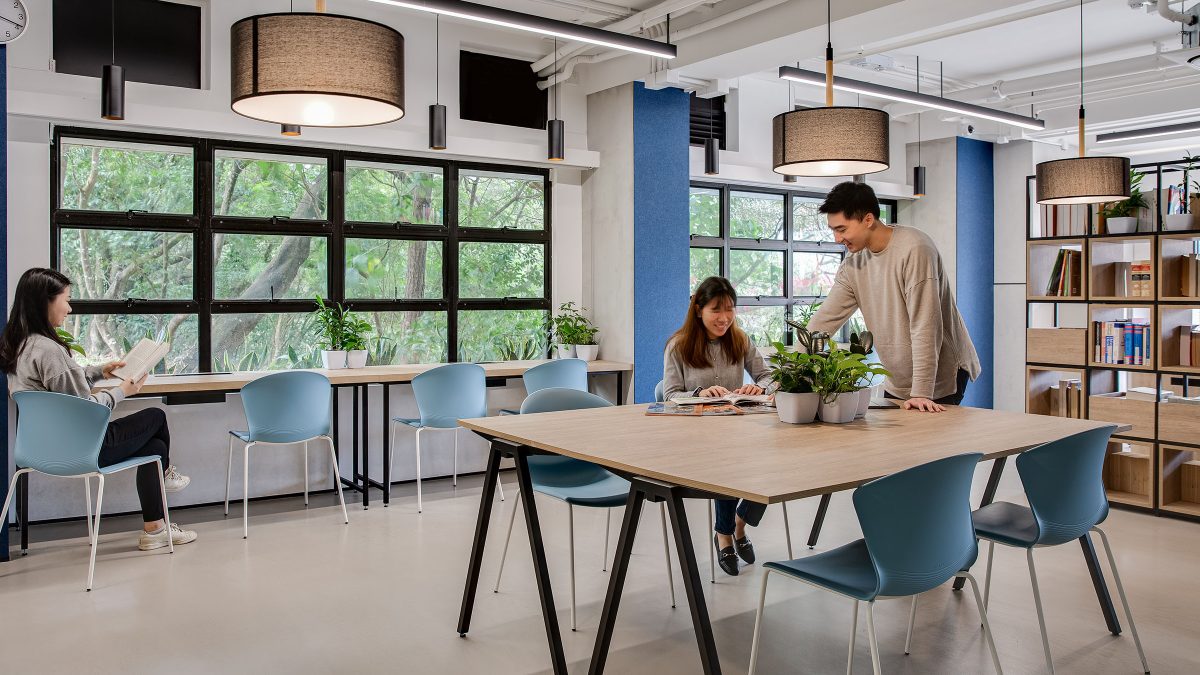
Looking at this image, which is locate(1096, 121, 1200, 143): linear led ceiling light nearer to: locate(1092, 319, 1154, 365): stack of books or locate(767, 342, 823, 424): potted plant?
locate(1092, 319, 1154, 365): stack of books

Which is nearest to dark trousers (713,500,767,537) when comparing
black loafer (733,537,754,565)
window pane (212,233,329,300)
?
black loafer (733,537,754,565)

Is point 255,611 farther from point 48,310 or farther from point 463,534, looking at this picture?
point 48,310

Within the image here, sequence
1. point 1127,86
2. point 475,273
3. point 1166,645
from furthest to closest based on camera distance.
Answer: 1. point 1127,86
2. point 475,273
3. point 1166,645

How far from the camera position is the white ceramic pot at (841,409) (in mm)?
3266

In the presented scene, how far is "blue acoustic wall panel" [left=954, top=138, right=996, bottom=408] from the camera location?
8.91 m

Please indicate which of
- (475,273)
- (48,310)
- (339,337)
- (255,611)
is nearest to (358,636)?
(255,611)

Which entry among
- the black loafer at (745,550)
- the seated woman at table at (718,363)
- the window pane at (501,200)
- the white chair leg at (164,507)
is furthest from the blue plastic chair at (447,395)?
the black loafer at (745,550)

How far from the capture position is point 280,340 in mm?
5926

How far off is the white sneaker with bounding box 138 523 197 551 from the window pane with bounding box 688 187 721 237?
4.74m

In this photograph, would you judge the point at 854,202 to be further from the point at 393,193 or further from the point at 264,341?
the point at 264,341

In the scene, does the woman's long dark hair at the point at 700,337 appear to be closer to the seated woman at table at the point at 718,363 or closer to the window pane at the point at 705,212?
the seated woman at table at the point at 718,363

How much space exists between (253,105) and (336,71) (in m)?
0.47

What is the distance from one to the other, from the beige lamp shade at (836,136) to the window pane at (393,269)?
11.6ft

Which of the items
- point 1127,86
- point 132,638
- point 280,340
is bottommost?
point 132,638
